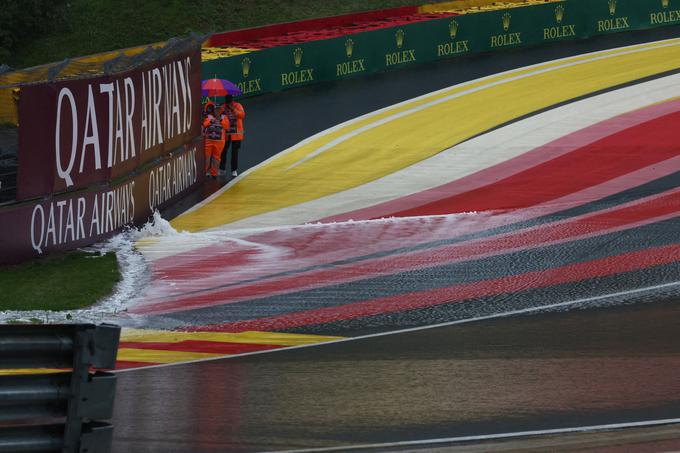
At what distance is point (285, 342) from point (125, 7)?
35682 mm

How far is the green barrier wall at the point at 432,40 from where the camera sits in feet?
101

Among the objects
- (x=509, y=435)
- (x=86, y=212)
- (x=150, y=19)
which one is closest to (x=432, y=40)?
(x=150, y=19)

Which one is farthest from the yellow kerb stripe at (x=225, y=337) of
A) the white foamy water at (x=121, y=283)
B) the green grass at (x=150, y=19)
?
the green grass at (x=150, y=19)

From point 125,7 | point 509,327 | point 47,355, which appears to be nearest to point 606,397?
point 509,327

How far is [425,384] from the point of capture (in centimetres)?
998

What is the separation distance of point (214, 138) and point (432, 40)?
525 inches

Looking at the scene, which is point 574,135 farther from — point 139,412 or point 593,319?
point 139,412

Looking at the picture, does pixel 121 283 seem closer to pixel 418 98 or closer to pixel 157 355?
pixel 157 355

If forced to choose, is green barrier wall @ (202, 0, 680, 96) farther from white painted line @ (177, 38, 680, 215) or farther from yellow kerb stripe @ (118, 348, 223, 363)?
yellow kerb stripe @ (118, 348, 223, 363)

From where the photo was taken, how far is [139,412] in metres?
9.12

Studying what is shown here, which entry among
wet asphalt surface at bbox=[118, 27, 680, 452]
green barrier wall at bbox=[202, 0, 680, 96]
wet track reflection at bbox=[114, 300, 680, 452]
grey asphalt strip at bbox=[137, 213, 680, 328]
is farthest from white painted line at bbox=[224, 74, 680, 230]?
wet track reflection at bbox=[114, 300, 680, 452]

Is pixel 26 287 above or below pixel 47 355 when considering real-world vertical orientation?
below

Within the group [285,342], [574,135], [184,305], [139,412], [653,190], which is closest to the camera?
[139,412]

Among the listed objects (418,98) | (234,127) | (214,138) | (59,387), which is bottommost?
(418,98)
